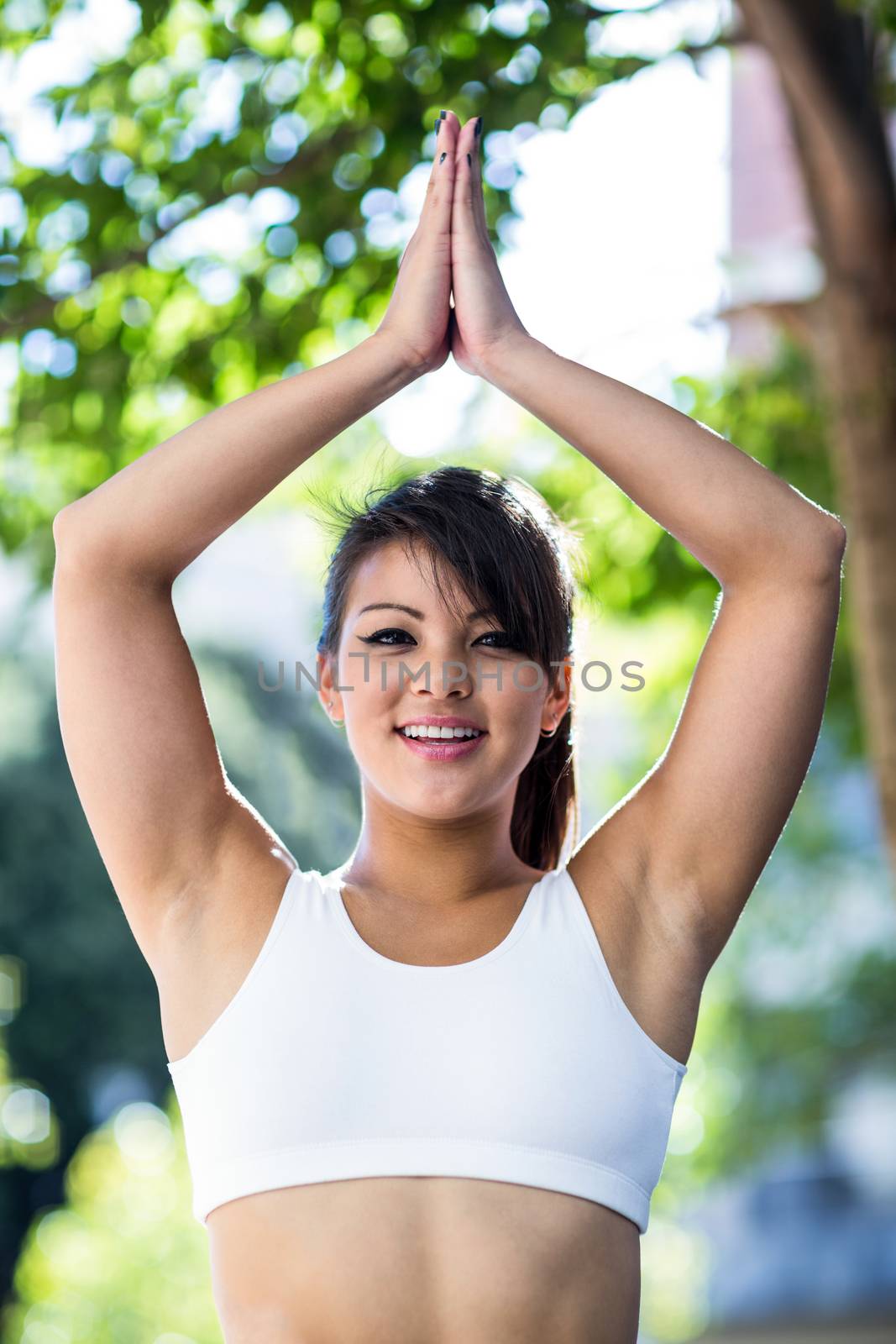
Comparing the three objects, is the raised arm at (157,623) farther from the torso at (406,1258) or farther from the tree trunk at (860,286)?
the tree trunk at (860,286)

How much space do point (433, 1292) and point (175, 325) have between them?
10.5 feet

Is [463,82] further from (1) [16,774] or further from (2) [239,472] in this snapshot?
(1) [16,774]

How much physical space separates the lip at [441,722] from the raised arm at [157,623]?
0.21 metres

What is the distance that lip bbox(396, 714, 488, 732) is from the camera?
5.57ft

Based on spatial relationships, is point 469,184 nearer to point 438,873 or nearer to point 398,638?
point 398,638

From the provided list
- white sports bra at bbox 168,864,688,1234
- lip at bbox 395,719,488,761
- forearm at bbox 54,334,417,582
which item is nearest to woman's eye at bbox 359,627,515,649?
lip at bbox 395,719,488,761

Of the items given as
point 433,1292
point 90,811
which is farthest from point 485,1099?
point 90,811

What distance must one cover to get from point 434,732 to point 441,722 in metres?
0.01

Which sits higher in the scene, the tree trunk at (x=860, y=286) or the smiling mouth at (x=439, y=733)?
the smiling mouth at (x=439, y=733)

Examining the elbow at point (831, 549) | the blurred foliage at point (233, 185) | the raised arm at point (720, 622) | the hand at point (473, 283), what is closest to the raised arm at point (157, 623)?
the hand at point (473, 283)

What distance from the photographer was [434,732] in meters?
1.71

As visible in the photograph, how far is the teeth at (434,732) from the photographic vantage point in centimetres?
171

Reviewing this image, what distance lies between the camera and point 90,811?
167 cm

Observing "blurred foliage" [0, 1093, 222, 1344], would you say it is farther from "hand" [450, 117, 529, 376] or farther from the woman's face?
"hand" [450, 117, 529, 376]
